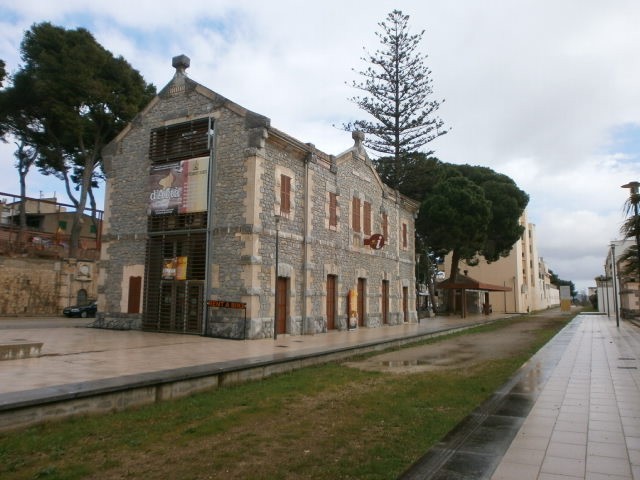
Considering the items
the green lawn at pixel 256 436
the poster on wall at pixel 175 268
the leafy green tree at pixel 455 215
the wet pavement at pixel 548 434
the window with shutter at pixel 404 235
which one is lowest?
the green lawn at pixel 256 436

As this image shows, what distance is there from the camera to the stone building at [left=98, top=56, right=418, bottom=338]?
1530cm

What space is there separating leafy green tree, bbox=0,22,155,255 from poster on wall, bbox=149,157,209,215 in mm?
13745

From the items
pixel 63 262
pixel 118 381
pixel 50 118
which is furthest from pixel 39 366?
pixel 50 118

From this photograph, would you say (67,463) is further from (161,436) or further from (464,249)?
(464,249)

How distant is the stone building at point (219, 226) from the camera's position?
15.3 meters

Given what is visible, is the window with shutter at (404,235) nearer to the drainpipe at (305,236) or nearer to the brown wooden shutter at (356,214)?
the brown wooden shutter at (356,214)

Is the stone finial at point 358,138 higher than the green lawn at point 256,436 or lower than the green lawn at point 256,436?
higher

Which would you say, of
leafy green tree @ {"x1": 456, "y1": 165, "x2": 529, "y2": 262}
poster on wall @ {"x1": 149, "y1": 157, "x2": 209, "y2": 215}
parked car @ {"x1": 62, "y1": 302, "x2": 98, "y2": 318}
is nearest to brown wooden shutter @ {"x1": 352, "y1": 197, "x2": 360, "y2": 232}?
poster on wall @ {"x1": 149, "y1": 157, "x2": 209, "y2": 215}

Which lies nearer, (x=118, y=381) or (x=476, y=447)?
(x=476, y=447)

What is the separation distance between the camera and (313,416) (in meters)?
6.38

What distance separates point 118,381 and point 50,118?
89.1 feet

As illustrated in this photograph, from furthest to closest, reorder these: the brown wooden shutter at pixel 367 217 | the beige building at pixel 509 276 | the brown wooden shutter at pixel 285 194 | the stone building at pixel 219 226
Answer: the beige building at pixel 509 276
the brown wooden shutter at pixel 367 217
the brown wooden shutter at pixel 285 194
the stone building at pixel 219 226

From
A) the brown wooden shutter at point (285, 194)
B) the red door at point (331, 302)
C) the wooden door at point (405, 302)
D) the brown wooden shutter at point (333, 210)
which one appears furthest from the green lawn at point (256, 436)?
the wooden door at point (405, 302)

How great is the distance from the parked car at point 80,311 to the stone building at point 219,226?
9.29m
